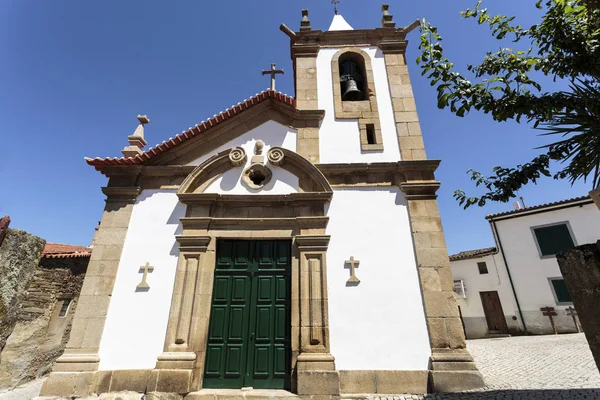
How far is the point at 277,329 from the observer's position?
545 centimetres

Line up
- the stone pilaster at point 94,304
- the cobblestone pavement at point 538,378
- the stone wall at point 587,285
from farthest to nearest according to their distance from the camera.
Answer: the stone pilaster at point 94,304
the cobblestone pavement at point 538,378
the stone wall at point 587,285

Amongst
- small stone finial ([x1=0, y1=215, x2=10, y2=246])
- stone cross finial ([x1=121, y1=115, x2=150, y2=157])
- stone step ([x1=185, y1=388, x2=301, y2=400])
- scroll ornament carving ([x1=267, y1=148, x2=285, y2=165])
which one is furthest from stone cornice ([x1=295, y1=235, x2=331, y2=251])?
stone cross finial ([x1=121, y1=115, x2=150, y2=157])

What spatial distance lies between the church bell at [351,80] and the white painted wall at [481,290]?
13.6 m

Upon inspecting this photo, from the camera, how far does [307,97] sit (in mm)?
7656

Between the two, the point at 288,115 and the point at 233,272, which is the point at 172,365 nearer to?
the point at 233,272

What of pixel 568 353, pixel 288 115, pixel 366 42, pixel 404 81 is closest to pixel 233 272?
pixel 288 115

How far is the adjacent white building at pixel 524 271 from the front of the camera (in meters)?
13.8

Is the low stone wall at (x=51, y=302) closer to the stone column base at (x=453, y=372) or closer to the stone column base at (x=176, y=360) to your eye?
the stone column base at (x=176, y=360)

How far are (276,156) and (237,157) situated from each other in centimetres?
91

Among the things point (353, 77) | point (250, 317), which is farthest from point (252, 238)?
point (353, 77)

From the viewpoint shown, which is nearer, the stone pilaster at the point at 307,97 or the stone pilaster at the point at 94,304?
the stone pilaster at the point at 94,304

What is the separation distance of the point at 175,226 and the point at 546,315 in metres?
16.8

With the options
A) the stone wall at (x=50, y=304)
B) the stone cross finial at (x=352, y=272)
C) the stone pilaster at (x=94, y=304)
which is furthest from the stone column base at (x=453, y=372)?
the stone wall at (x=50, y=304)

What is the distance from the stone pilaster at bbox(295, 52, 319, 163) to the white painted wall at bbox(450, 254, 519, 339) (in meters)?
14.5
